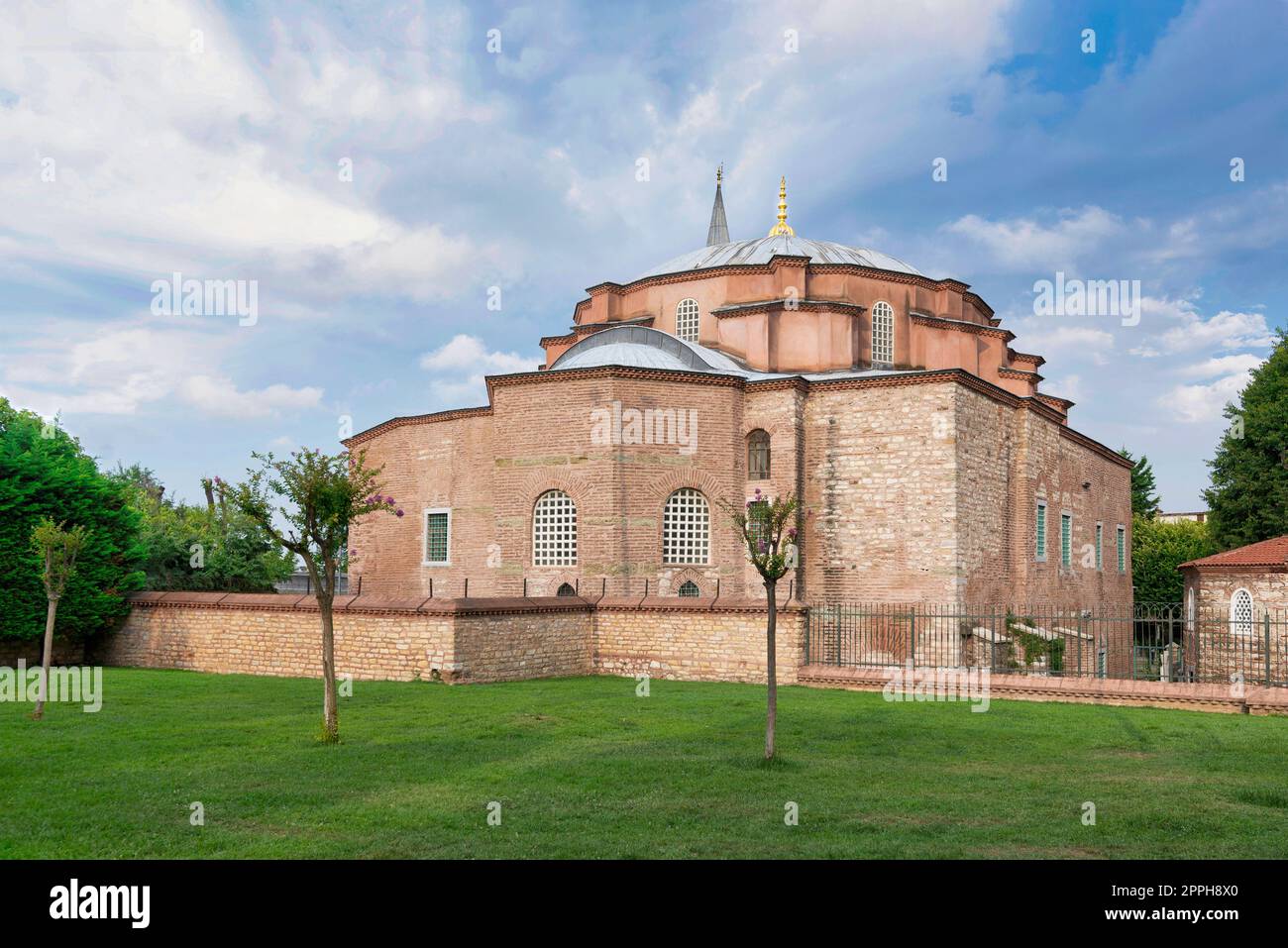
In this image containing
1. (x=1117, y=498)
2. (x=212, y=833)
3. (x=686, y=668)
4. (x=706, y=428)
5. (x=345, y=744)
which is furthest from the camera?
(x=1117, y=498)

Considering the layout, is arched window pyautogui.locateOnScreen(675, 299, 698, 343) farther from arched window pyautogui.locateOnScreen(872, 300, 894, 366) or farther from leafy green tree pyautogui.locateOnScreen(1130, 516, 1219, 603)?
leafy green tree pyautogui.locateOnScreen(1130, 516, 1219, 603)

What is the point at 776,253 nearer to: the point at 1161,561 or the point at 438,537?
the point at 438,537

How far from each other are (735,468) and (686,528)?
1.91 metres

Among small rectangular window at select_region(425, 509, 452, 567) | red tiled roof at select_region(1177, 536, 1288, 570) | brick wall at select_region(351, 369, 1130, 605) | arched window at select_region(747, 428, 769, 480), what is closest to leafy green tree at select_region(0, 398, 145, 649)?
small rectangular window at select_region(425, 509, 452, 567)

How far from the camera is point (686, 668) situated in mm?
17203

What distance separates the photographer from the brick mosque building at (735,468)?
21.4 metres

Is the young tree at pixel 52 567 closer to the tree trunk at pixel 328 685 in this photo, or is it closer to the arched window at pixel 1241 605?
the tree trunk at pixel 328 685

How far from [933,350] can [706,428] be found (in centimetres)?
889

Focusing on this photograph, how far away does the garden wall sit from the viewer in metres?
15.8

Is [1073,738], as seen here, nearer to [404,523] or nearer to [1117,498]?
[404,523]

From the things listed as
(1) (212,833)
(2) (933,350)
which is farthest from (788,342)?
(1) (212,833)

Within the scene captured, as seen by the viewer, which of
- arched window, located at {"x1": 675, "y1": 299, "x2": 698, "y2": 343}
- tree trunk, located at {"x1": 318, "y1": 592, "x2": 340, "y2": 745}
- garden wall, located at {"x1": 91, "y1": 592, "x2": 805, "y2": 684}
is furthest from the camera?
arched window, located at {"x1": 675, "y1": 299, "x2": 698, "y2": 343}

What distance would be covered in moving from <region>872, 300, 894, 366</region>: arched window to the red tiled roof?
10097 mm

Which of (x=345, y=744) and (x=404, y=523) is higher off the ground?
(x=404, y=523)
